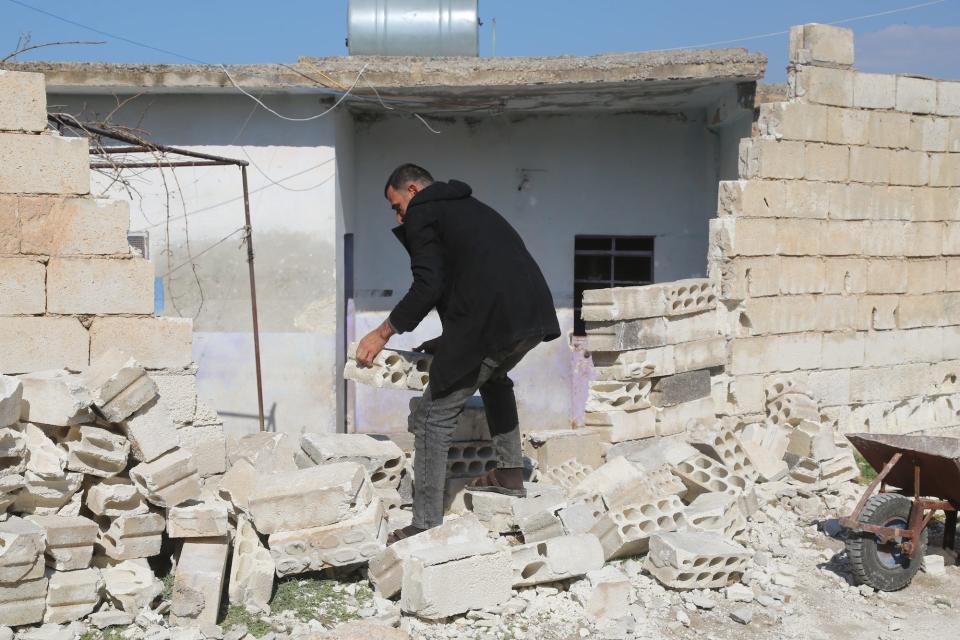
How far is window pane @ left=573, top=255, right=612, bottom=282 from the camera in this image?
11.7m

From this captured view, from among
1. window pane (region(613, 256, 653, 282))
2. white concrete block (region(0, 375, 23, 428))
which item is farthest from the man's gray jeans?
window pane (region(613, 256, 653, 282))

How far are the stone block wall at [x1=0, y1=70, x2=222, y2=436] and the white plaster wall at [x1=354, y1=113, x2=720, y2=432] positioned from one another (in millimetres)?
5531

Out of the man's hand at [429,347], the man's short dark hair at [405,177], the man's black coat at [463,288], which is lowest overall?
the man's hand at [429,347]

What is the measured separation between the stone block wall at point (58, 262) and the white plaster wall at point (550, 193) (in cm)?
553

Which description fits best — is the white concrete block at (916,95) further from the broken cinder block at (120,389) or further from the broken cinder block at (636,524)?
the broken cinder block at (120,389)

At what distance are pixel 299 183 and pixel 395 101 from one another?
131 centimetres

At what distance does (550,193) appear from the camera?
11.5 metres

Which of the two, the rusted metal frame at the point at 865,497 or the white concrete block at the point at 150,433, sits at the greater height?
the white concrete block at the point at 150,433

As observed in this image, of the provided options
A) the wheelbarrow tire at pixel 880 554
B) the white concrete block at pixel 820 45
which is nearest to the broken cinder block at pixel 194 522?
the wheelbarrow tire at pixel 880 554

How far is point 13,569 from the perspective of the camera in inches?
175

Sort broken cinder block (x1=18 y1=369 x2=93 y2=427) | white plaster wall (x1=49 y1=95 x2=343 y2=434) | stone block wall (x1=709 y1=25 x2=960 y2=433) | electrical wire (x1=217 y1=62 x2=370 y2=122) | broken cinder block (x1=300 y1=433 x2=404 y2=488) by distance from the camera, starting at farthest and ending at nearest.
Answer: white plaster wall (x1=49 y1=95 x2=343 y2=434)
electrical wire (x1=217 y1=62 x2=370 y2=122)
stone block wall (x1=709 y1=25 x2=960 y2=433)
broken cinder block (x1=300 y1=433 x2=404 y2=488)
broken cinder block (x1=18 y1=369 x2=93 y2=427)

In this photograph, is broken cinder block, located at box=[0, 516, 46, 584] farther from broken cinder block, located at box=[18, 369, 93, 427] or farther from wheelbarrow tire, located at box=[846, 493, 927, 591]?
wheelbarrow tire, located at box=[846, 493, 927, 591]

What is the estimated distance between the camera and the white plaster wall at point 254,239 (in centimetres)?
977

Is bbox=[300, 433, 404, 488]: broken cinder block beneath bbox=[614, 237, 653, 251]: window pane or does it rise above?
beneath
